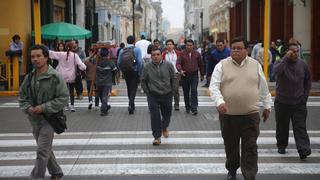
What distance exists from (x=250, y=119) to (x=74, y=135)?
15.7 ft

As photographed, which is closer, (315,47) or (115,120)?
(115,120)

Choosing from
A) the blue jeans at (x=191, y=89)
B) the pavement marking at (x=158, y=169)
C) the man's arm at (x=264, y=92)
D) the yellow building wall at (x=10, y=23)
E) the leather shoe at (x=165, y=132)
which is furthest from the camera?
the yellow building wall at (x=10, y=23)

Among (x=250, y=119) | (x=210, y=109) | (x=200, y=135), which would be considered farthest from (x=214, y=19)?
(x=250, y=119)

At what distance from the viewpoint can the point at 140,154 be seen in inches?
352

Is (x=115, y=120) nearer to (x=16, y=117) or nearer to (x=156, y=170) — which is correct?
(x=16, y=117)

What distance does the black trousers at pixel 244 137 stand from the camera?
21.8 ft

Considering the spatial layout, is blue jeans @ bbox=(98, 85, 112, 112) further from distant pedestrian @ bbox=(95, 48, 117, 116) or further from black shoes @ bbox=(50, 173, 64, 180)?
black shoes @ bbox=(50, 173, 64, 180)

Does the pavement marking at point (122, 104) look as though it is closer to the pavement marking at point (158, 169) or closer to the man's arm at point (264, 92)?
the pavement marking at point (158, 169)

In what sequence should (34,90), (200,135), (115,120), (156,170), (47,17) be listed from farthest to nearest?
(47,17) → (115,120) → (200,135) → (156,170) → (34,90)

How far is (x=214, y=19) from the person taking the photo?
59.2 metres

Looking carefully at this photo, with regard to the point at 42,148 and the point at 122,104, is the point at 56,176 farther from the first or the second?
the point at 122,104

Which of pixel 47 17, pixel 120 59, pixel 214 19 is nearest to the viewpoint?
pixel 120 59

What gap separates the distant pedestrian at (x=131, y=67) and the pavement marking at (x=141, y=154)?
4334mm

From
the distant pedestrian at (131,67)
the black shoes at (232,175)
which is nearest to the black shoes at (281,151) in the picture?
the black shoes at (232,175)
